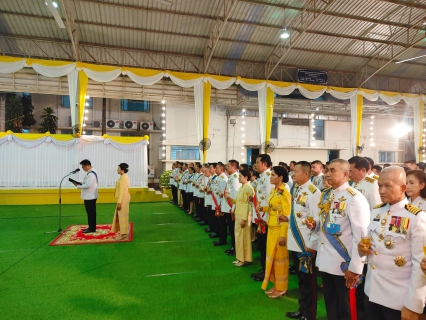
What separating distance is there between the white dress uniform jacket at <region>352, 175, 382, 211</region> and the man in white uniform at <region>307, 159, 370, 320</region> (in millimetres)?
1433

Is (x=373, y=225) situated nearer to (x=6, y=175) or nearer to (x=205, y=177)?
(x=205, y=177)

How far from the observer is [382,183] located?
64.8 inches

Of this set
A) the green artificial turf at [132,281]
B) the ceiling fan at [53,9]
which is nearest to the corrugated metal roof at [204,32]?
the ceiling fan at [53,9]

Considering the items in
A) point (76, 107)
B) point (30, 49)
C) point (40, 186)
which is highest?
point (30, 49)

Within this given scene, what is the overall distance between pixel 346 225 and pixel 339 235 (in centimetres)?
9

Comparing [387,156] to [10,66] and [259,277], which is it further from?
[10,66]

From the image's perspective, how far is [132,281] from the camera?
352 cm

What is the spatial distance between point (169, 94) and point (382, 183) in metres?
12.3

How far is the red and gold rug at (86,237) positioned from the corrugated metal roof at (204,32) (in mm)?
6547

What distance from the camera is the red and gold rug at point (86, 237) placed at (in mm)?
5146

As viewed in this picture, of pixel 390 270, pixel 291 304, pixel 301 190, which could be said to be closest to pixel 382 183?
pixel 390 270

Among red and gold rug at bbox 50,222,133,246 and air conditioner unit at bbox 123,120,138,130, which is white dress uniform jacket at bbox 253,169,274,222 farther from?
air conditioner unit at bbox 123,120,138,130

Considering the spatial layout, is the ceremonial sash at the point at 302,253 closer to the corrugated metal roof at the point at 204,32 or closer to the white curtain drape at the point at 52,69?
the corrugated metal roof at the point at 204,32

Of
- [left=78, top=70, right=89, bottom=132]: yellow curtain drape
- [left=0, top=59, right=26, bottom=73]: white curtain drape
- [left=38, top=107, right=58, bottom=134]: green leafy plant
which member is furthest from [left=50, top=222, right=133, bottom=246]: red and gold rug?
[left=38, top=107, right=58, bottom=134]: green leafy plant
